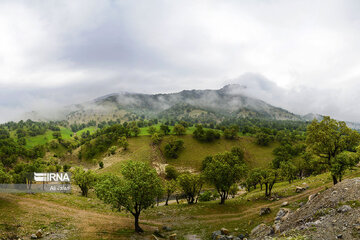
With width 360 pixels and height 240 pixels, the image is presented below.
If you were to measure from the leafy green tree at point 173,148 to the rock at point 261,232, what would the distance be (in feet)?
350

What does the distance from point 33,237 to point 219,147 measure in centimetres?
13459

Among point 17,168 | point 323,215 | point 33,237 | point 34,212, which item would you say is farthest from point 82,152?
point 323,215

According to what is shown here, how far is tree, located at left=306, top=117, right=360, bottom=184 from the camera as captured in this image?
3897 centimetres

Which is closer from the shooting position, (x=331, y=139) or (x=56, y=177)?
(x=331, y=139)

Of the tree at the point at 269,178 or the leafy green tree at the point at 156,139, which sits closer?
the tree at the point at 269,178

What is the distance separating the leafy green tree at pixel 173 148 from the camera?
13330 cm

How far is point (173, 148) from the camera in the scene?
135250 millimetres

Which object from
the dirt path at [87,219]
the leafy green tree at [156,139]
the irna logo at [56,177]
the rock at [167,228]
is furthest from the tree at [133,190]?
the leafy green tree at [156,139]

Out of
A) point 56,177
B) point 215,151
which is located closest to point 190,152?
point 215,151

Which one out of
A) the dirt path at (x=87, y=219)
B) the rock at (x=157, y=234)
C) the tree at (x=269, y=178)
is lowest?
the rock at (x=157, y=234)

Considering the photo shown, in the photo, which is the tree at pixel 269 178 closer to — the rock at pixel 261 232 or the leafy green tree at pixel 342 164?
the leafy green tree at pixel 342 164

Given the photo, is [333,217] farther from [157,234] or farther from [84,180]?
[84,180]

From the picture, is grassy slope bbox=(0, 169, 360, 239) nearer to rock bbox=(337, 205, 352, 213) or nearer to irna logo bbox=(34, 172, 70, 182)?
rock bbox=(337, 205, 352, 213)

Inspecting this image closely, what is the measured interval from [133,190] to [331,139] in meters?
44.1
